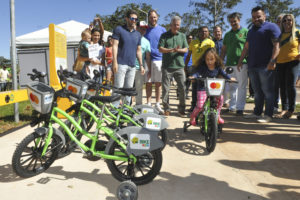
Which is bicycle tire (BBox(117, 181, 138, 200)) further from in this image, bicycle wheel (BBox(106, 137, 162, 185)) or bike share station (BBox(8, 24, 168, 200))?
bicycle wheel (BBox(106, 137, 162, 185))

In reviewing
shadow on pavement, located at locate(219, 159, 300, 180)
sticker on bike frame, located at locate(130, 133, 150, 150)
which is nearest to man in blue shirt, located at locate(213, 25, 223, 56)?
shadow on pavement, located at locate(219, 159, 300, 180)

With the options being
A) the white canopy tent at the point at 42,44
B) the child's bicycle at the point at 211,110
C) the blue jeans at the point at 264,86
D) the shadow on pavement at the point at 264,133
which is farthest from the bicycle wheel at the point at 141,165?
the white canopy tent at the point at 42,44

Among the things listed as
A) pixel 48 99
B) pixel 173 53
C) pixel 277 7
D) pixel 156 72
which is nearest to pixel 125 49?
pixel 173 53

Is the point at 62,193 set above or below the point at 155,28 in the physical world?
below

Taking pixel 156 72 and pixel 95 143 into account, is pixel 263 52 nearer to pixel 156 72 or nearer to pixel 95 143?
pixel 156 72

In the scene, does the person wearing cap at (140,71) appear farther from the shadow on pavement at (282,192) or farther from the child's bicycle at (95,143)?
the shadow on pavement at (282,192)

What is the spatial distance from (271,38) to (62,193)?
4.79m

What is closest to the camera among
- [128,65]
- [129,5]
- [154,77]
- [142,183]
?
[142,183]

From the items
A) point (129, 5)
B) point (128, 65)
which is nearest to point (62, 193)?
point (128, 65)

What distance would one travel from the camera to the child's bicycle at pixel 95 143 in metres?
2.33

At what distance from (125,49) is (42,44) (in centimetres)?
893

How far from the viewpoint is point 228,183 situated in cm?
259

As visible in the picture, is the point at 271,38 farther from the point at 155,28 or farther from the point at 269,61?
the point at 155,28

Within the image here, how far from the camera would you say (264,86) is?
204 inches
